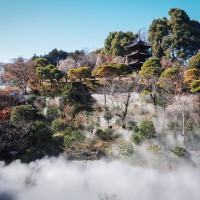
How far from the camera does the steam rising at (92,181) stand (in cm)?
711

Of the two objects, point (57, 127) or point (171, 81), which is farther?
point (171, 81)

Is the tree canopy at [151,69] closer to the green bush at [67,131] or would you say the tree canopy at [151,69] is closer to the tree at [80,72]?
the tree at [80,72]

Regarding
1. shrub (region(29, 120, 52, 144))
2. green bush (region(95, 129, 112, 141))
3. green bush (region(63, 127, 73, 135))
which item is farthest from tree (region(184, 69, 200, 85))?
shrub (region(29, 120, 52, 144))

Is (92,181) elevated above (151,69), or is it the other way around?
(151,69)

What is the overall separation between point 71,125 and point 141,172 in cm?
696

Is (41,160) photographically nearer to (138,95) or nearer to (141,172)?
(141,172)

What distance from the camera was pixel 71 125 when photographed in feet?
41.6

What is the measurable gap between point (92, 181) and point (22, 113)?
7729 millimetres

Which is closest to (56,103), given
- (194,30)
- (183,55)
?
(183,55)

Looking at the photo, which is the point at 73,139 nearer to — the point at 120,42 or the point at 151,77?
the point at 151,77

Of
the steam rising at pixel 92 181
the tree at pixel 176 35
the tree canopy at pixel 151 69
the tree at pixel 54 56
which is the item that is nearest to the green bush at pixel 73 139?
the steam rising at pixel 92 181

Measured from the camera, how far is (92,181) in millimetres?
8016

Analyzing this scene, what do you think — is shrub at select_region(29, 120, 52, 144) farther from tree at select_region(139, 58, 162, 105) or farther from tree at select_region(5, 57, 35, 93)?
tree at select_region(139, 58, 162, 105)

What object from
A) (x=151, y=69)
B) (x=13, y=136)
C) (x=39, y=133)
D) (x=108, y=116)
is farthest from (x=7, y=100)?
(x=151, y=69)
